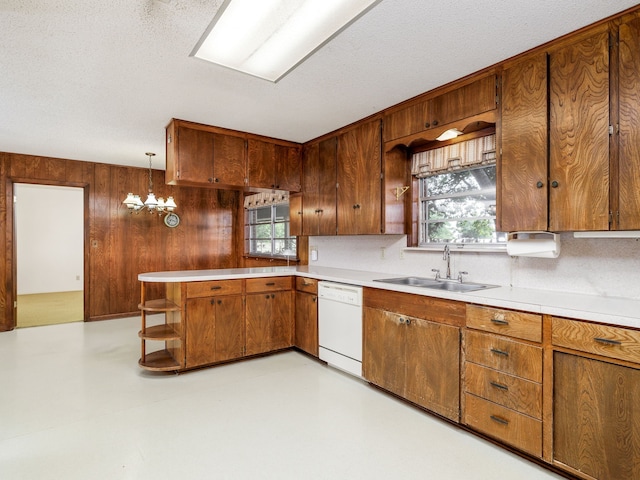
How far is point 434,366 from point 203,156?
292 centimetres

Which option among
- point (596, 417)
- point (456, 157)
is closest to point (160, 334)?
point (456, 157)

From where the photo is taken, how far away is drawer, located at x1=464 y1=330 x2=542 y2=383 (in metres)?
1.95

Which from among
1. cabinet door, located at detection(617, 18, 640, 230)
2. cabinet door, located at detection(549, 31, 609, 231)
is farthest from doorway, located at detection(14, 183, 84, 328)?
cabinet door, located at detection(617, 18, 640, 230)

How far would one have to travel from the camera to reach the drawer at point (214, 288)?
3.33 m

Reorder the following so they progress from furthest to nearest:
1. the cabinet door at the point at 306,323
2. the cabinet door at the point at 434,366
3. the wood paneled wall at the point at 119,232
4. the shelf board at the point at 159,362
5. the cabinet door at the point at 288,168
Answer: the wood paneled wall at the point at 119,232 → the cabinet door at the point at 288,168 → the cabinet door at the point at 306,323 → the shelf board at the point at 159,362 → the cabinet door at the point at 434,366

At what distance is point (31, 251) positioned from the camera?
790 cm

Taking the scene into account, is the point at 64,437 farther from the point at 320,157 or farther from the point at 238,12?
the point at 320,157

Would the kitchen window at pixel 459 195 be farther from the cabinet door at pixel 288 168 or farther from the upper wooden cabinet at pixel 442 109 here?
the cabinet door at pixel 288 168

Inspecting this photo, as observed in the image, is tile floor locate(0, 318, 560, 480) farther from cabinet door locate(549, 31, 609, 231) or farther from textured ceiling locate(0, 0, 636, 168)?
textured ceiling locate(0, 0, 636, 168)

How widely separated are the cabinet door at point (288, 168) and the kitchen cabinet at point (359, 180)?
0.74 m

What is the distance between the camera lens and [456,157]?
303cm

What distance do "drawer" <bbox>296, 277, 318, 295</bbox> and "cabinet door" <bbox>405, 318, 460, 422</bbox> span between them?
1225mm

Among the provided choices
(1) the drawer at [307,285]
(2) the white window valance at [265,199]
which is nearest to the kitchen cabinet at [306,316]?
(1) the drawer at [307,285]

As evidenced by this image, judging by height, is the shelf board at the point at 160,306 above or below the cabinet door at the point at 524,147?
below
